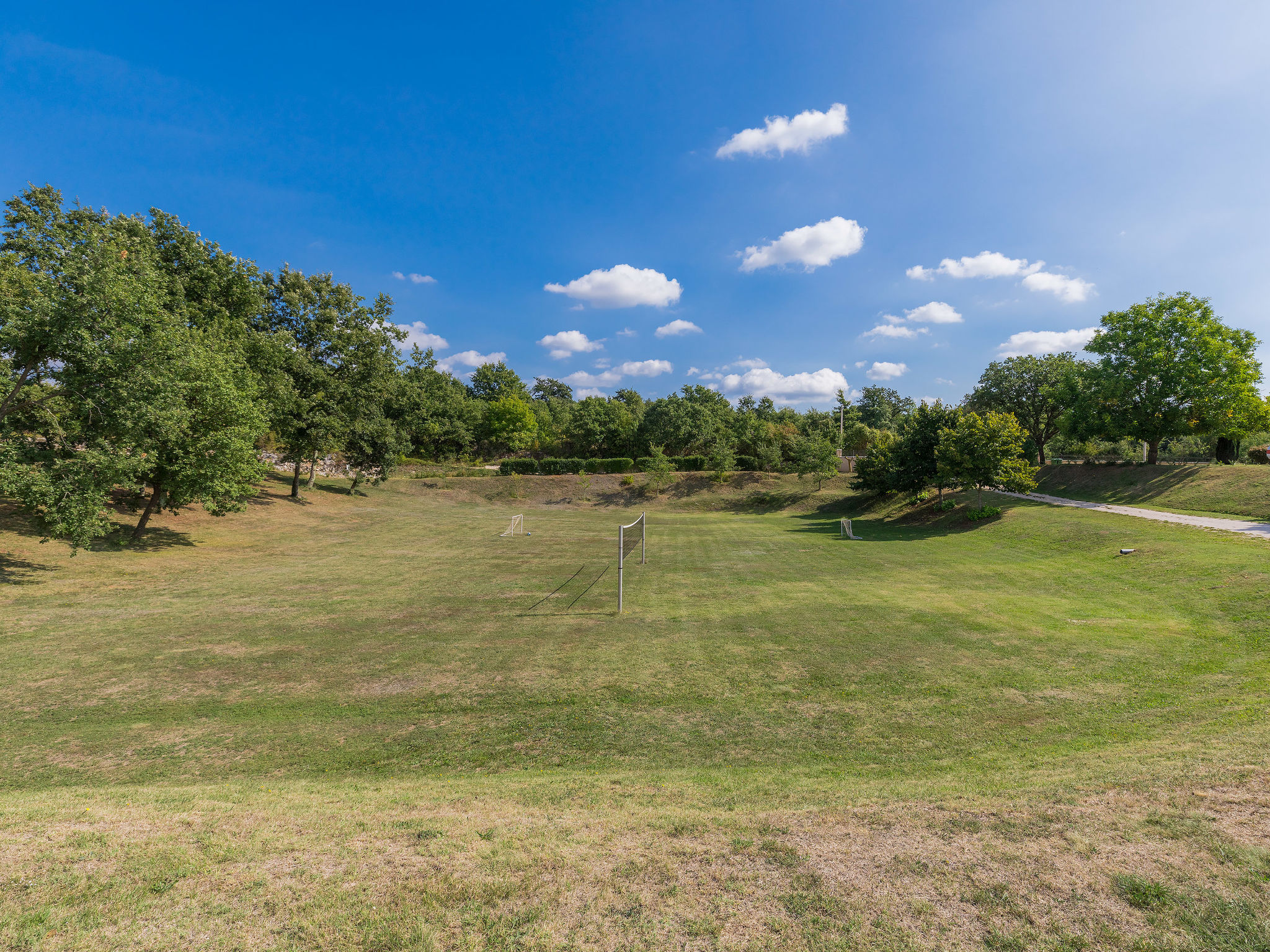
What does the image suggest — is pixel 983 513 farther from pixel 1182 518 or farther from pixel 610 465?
pixel 610 465

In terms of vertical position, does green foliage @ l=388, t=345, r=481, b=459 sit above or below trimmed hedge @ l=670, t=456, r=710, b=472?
above

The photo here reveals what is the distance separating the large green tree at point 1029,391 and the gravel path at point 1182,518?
86.8ft

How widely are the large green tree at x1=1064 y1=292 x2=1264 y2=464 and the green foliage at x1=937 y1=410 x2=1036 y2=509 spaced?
1411cm

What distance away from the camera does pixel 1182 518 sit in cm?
2689

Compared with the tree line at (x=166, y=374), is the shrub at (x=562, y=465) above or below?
below

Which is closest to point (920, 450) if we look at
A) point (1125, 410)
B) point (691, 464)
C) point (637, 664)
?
point (1125, 410)

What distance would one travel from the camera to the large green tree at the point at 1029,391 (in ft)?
193

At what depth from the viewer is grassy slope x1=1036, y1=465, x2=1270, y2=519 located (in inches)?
1156

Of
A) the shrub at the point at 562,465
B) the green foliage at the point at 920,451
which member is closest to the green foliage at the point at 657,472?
the shrub at the point at 562,465

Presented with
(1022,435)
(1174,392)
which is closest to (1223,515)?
(1022,435)

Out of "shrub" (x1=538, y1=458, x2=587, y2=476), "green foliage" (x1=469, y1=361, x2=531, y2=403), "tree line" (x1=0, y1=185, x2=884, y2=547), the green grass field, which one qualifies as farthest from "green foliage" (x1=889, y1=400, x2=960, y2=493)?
"green foliage" (x1=469, y1=361, x2=531, y2=403)

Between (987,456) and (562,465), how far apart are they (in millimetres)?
44789

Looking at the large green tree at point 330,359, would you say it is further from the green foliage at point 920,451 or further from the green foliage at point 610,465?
the green foliage at point 920,451

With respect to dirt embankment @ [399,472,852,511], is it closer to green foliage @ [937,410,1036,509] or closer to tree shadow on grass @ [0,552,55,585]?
green foliage @ [937,410,1036,509]
